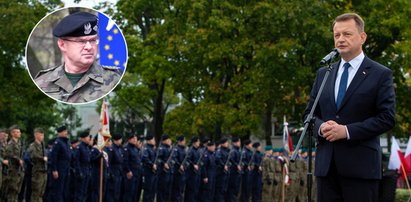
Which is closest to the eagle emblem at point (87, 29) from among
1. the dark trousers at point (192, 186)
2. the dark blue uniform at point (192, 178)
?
the dark blue uniform at point (192, 178)

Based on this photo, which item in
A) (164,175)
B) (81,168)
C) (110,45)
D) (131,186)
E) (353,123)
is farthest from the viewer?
(164,175)

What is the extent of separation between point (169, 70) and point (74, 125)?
36.1 metres

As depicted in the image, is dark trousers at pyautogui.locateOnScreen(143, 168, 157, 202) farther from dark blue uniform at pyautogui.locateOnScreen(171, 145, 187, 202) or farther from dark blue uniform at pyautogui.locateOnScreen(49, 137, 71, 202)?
dark blue uniform at pyautogui.locateOnScreen(49, 137, 71, 202)

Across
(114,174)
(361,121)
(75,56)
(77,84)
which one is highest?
(75,56)

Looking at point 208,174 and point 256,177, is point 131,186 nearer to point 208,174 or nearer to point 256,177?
point 208,174

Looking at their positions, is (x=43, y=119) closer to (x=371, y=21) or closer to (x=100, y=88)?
(x=371, y=21)

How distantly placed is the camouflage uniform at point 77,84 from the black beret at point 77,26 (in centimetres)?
40

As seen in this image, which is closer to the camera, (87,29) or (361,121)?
(361,121)

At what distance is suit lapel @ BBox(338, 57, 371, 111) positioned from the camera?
584cm

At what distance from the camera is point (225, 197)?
24516 millimetres

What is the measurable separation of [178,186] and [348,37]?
16.5 metres

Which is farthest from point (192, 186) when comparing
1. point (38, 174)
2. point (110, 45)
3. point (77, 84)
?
point (77, 84)

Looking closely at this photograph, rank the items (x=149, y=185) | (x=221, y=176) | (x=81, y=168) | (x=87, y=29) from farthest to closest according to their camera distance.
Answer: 1. (x=221, y=176)
2. (x=149, y=185)
3. (x=81, y=168)
4. (x=87, y=29)

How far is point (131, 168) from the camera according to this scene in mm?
19828
